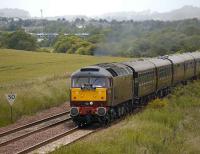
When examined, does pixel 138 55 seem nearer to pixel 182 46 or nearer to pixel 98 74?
pixel 182 46

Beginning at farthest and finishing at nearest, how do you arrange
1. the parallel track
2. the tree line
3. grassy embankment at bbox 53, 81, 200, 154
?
the tree line → the parallel track → grassy embankment at bbox 53, 81, 200, 154

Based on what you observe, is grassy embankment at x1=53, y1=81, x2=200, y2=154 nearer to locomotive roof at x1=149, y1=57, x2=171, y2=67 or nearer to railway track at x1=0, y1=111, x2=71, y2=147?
railway track at x1=0, y1=111, x2=71, y2=147

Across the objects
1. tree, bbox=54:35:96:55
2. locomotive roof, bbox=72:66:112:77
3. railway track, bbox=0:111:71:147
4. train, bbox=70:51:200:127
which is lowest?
tree, bbox=54:35:96:55

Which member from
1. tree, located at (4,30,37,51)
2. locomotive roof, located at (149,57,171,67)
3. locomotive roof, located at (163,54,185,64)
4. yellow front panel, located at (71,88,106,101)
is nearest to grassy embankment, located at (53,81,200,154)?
yellow front panel, located at (71,88,106,101)

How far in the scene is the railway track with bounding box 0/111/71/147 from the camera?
71.3 ft

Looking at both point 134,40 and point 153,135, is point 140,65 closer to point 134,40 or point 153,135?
point 153,135

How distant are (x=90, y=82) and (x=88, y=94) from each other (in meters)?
0.59

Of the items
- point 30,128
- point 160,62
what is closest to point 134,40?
point 160,62

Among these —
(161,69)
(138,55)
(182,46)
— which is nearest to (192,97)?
(161,69)

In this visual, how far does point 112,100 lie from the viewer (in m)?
24.8

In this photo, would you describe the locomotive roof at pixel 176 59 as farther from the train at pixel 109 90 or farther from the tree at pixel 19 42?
the tree at pixel 19 42

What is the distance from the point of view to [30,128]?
969 inches

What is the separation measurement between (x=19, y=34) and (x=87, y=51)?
1794 centimetres

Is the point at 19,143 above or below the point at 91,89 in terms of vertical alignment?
below
